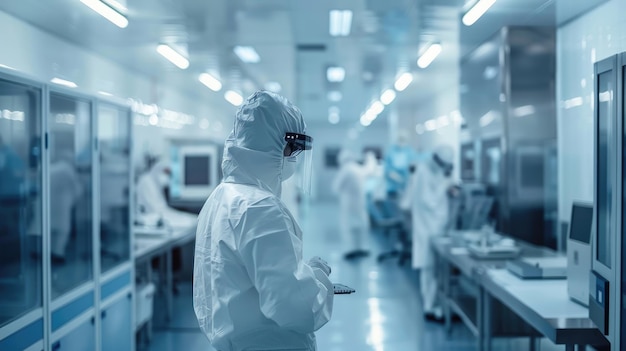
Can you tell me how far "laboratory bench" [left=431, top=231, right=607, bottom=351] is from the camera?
78.5 inches

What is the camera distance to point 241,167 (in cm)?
169

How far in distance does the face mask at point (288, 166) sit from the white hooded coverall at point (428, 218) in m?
2.73

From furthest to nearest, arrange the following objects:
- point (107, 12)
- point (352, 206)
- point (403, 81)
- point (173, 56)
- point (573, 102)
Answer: point (352, 206) → point (403, 81) → point (173, 56) → point (573, 102) → point (107, 12)

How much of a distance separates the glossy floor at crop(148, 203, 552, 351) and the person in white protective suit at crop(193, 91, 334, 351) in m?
2.10

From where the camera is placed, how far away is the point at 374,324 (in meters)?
4.09

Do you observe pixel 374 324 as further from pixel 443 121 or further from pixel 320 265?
pixel 443 121

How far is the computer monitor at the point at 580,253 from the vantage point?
2.21m

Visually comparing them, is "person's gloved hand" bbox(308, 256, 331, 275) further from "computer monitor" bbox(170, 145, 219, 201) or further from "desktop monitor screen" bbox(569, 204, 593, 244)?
"computer monitor" bbox(170, 145, 219, 201)

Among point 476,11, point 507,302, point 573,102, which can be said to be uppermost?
point 476,11

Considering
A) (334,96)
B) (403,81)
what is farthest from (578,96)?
(334,96)

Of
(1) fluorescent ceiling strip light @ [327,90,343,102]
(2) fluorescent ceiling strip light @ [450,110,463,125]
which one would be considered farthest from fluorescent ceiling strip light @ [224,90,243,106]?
(2) fluorescent ceiling strip light @ [450,110,463,125]

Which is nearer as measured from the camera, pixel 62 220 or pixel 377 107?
pixel 62 220

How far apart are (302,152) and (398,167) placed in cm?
605

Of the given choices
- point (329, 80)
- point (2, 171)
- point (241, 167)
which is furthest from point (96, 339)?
point (329, 80)
